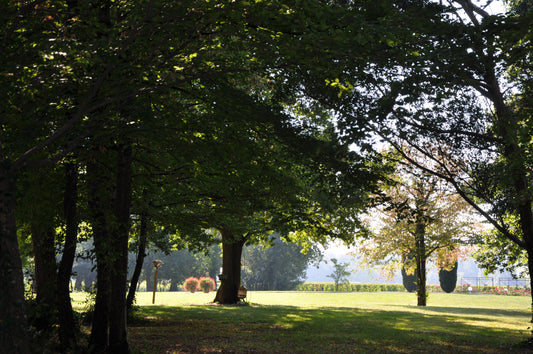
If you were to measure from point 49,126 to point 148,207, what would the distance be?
5080 mm

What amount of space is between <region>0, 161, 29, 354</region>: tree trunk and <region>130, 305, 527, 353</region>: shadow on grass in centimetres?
460

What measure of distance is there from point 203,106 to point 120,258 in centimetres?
555

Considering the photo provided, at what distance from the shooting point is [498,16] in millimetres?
8844

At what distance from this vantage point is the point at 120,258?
410 inches

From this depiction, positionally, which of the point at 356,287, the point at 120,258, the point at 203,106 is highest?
the point at 203,106

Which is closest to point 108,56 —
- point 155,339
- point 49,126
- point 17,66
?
point 17,66

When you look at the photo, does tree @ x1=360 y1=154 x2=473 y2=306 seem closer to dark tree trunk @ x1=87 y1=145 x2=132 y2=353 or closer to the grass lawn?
the grass lawn

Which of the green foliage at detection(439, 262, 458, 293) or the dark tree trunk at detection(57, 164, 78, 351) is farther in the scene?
the green foliage at detection(439, 262, 458, 293)

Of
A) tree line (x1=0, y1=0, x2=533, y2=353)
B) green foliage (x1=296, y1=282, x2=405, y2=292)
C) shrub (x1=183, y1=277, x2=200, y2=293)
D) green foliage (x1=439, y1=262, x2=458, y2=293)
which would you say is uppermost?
tree line (x1=0, y1=0, x2=533, y2=353)

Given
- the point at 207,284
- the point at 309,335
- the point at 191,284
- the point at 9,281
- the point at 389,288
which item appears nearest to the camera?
the point at 9,281

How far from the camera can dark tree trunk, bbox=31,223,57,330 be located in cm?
1023

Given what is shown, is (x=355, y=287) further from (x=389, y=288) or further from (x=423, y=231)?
(x=423, y=231)

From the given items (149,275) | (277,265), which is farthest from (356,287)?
(149,275)

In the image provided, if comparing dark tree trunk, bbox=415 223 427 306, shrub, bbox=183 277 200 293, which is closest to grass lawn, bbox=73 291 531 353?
dark tree trunk, bbox=415 223 427 306
